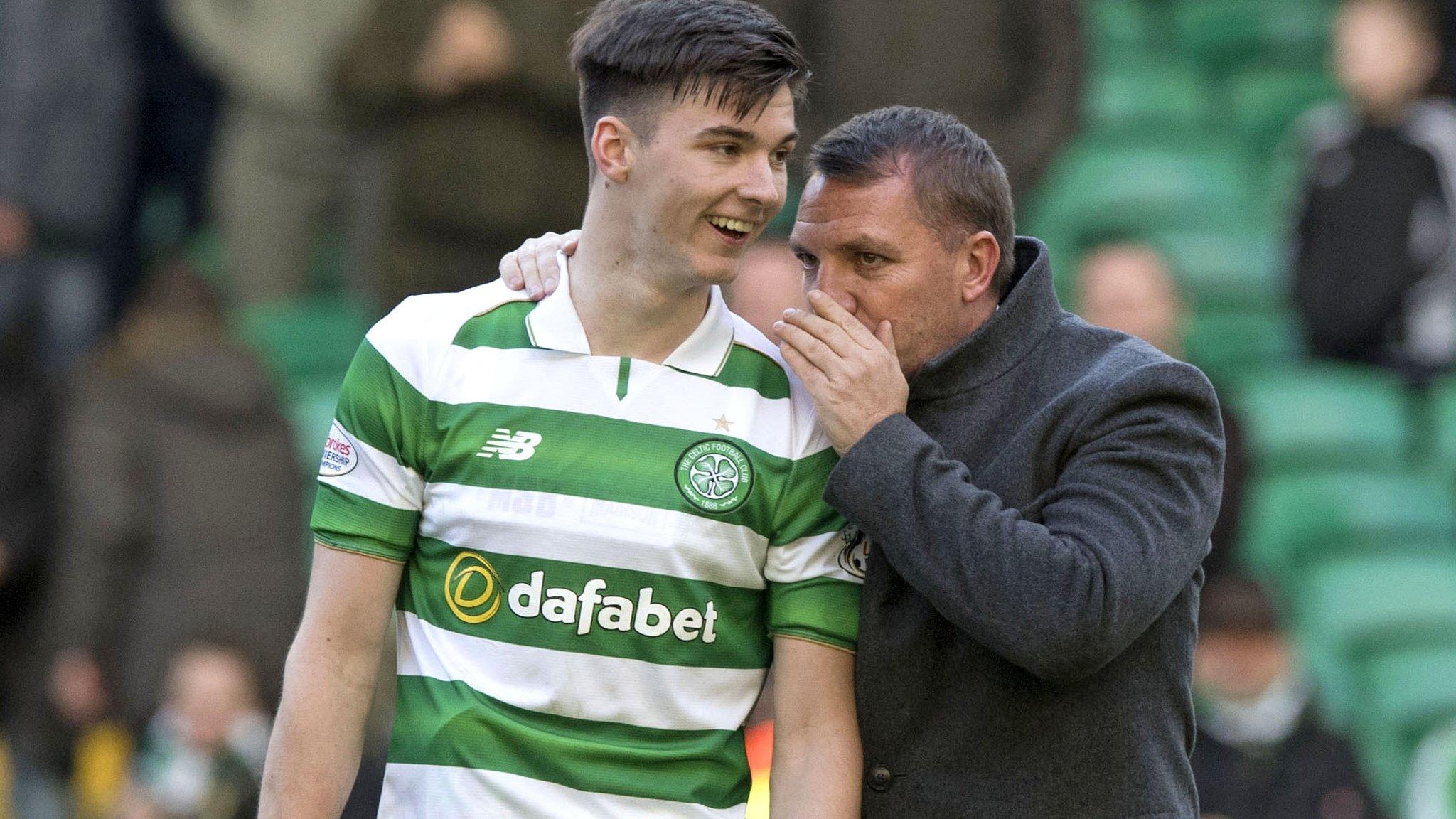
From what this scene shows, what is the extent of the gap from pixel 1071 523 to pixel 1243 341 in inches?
230

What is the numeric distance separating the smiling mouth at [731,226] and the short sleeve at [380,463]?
529 millimetres

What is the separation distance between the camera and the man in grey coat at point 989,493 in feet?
9.66

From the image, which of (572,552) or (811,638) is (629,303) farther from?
(811,638)

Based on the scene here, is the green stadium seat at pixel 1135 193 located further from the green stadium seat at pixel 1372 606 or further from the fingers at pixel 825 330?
the fingers at pixel 825 330

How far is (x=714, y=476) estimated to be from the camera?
3.17 m

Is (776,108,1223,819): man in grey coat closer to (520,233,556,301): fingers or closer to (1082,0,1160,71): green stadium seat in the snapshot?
(520,233,556,301): fingers

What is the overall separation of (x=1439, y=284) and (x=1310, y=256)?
0.52 meters

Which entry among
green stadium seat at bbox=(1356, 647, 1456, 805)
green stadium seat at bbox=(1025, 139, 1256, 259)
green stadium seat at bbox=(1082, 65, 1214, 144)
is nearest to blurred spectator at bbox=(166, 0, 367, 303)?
green stadium seat at bbox=(1025, 139, 1256, 259)

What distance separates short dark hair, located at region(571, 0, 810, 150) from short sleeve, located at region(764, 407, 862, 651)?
0.62 m

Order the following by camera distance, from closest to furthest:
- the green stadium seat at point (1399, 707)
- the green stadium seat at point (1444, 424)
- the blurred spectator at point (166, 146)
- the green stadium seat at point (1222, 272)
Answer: the green stadium seat at point (1399, 707), the green stadium seat at point (1444, 424), the green stadium seat at point (1222, 272), the blurred spectator at point (166, 146)

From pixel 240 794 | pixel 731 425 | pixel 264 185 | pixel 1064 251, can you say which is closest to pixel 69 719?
pixel 240 794

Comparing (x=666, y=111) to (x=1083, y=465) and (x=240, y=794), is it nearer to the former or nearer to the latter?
(x=1083, y=465)

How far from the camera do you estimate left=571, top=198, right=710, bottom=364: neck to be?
3.26 m

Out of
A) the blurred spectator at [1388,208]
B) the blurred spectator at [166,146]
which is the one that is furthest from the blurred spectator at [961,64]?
the blurred spectator at [166,146]
